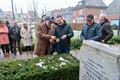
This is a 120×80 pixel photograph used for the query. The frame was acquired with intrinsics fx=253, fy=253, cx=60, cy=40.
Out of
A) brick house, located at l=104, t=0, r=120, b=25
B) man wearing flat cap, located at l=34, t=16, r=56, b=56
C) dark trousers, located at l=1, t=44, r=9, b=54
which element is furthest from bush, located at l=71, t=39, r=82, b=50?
brick house, located at l=104, t=0, r=120, b=25

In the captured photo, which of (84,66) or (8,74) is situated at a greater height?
(84,66)

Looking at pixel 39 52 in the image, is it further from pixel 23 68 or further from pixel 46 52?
pixel 23 68

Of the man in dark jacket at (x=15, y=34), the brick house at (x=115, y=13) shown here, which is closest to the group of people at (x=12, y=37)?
the man in dark jacket at (x=15, y=34)

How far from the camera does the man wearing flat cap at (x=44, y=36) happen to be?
717cm

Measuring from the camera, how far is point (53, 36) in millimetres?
6980

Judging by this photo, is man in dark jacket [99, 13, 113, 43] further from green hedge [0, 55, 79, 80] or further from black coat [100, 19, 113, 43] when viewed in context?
green hedge [0, 55, 79, 80]

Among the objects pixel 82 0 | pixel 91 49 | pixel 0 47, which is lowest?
pixel 0 47

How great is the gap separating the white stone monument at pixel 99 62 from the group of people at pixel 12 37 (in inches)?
276

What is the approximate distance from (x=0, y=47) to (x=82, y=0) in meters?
43.1

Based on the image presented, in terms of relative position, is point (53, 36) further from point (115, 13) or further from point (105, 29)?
point (115, 13)

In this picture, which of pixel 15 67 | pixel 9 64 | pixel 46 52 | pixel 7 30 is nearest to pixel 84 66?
pixel 15 67

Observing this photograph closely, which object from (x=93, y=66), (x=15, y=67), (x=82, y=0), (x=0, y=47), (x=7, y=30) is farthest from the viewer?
(x=82, y=0)

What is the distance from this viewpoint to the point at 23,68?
5.04 m

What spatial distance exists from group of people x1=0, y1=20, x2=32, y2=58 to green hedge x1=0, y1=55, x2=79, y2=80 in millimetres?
4873
